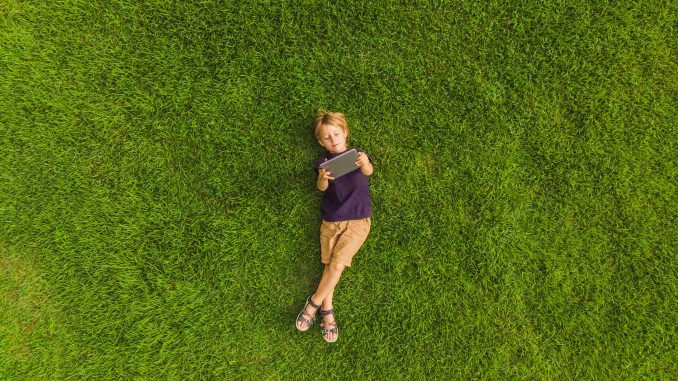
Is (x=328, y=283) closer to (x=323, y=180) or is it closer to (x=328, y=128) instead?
(x=323, y=180)

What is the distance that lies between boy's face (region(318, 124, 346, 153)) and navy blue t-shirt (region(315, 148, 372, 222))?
88mm

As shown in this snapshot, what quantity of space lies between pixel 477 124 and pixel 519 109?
1.37 feet

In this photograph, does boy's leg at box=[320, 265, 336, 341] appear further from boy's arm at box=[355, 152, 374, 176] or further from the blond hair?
the blond hair

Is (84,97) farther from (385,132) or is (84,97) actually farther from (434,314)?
(434,314)

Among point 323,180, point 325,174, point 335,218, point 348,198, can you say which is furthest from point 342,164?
point 335,218

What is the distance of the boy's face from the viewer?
128 inches

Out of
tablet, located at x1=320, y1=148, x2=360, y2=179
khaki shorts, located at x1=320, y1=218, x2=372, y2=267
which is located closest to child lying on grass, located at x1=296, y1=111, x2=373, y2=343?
khaki shorts, located at x1=320, y1=218, x2=372, y2=267

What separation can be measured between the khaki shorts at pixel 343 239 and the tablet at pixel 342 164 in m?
0.51

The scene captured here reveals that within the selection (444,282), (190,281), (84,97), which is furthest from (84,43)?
(444,282)

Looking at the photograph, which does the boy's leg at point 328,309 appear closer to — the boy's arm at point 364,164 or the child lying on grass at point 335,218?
the child lying on grass at point 335,218

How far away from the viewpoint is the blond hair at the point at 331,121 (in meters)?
3.27

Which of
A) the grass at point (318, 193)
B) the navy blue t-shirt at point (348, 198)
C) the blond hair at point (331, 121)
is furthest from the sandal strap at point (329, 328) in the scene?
the blond hair at point (331, 121)

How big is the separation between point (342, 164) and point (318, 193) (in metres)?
0.59

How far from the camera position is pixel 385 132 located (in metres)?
3.62
